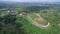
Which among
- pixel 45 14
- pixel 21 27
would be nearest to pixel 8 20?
pixel 21 27

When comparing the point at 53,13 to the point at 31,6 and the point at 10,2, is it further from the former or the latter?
the point at 10,2

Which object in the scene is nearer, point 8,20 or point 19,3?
point 8,20

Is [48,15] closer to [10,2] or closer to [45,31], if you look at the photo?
[45,31]

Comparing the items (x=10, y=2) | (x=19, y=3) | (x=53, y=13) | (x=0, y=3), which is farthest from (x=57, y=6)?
(x=0, y=3)

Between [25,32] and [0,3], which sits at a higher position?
[0,3]

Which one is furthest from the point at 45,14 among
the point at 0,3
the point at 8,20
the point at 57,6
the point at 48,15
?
the point at 0,3

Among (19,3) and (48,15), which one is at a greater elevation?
(19,3)

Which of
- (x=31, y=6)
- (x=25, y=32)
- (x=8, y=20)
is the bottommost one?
(x=25, y=32)

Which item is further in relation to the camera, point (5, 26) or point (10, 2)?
point (10, 2)
